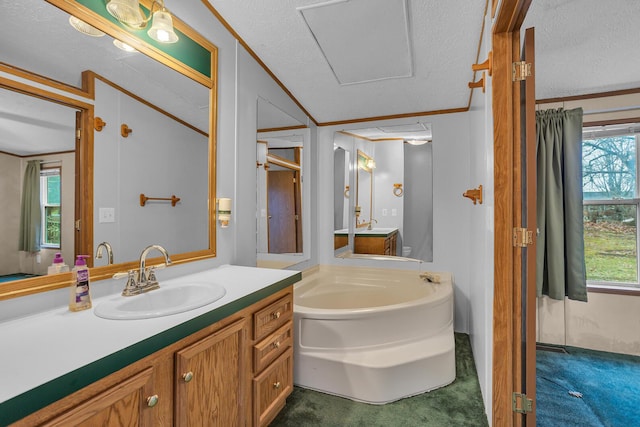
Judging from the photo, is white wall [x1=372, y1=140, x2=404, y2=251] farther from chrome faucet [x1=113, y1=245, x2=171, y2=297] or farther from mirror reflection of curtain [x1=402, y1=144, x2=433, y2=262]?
chrome faucet [x1=113, y1=245, x2=171, y2=297]

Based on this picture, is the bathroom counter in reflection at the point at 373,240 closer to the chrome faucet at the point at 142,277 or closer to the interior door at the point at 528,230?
the interior door at the point at 528,230

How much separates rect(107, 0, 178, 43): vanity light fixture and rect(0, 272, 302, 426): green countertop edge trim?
1.33 meters

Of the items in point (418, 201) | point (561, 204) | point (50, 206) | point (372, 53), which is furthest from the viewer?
point (418, 201)

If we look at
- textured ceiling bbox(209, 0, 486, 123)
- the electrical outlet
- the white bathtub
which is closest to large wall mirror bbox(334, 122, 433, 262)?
textured ceiling bbox(209, 0, 486, 123)

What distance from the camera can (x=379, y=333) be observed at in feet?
6.73

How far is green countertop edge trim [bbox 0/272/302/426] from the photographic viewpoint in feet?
1.97

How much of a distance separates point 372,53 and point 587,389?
271cm

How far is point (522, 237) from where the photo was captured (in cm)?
133

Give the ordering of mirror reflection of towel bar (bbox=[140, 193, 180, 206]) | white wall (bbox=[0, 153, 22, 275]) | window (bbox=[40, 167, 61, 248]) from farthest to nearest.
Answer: mirror reflection of towel bar (bbox=[140, 193, 180, 206]) < window (bbox=[40, 167, 61, 248]) < white wall (bbox=[0, 153, 22, 275])

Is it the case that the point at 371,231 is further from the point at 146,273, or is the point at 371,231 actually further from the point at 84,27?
the point at 84,27

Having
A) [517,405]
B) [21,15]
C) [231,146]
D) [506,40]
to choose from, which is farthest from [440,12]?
[517,405]

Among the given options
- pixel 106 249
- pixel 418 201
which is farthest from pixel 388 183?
pixel 106 249

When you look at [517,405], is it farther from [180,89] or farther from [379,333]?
[180,89]

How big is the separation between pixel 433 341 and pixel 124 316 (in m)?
1.93
